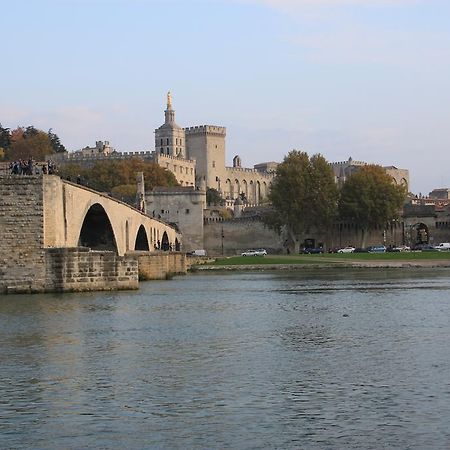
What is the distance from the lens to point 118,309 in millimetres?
36531

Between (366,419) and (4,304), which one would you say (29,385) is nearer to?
(366,419)

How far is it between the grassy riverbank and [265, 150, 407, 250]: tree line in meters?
12.3

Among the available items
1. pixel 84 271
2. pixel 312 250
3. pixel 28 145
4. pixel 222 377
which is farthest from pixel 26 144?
pixel 222 377

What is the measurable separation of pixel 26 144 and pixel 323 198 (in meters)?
48.8

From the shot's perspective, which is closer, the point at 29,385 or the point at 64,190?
the point at 29,385

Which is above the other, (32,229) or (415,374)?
(32,229)

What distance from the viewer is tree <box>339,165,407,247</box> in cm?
11594

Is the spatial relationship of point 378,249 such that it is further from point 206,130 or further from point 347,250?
point 206,130

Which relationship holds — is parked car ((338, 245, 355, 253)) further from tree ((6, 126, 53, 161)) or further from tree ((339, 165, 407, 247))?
tree ((6, 126, 53, 161))

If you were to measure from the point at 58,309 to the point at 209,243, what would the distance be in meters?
92.5

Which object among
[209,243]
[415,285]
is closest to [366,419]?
[415,285]

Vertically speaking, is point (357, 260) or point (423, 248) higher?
point (423, 248)

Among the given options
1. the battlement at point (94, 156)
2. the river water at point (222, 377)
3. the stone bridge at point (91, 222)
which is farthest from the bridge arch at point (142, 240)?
the battlement at point (94, 156)

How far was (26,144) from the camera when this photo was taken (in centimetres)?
14388
